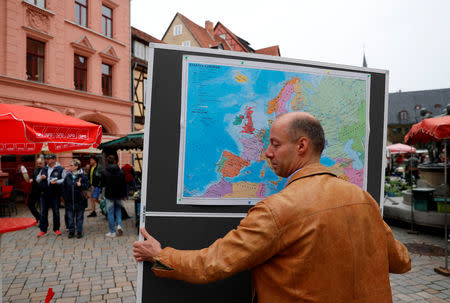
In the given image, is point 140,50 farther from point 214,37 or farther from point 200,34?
point 214,37

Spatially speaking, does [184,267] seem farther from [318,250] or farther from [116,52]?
[116,52]

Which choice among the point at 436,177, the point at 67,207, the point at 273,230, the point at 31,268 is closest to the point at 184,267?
the point at 273,230

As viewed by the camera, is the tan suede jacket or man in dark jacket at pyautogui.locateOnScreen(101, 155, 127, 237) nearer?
the tan suede jacket

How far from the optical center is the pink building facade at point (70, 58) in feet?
41.4

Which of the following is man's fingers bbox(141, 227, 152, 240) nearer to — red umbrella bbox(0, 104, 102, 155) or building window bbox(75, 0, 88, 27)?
red umbrella bbox(0, 104, 102, 155)

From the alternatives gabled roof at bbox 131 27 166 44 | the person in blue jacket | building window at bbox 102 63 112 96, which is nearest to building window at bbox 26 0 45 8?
building window at bbox 102 63 112 96

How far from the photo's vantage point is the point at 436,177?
871 cm

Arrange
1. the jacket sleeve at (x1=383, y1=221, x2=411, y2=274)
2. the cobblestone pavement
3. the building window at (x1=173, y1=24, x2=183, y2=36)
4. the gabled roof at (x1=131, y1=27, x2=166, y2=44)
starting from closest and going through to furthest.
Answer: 1. the jacket sleeve at (x1=383, y1=221, x2=411, y2=274)
2. the cobblestone pavement
3. the gabled roof at (x1=131, y1=27, x2=166, y2=44)
4. the building window at (x1=173, y1=24, x2=183, y2=36)

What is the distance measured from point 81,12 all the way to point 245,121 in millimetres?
17572

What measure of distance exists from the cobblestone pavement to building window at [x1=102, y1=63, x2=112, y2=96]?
1224 cm

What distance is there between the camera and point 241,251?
1244 mm

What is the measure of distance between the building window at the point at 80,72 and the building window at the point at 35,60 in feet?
5.73

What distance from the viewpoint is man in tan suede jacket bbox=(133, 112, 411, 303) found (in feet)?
4.05

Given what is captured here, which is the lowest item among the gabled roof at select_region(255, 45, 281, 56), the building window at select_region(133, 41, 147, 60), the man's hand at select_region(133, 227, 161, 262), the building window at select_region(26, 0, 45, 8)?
the man's hand at select_region(133, 227, 161, 262)
